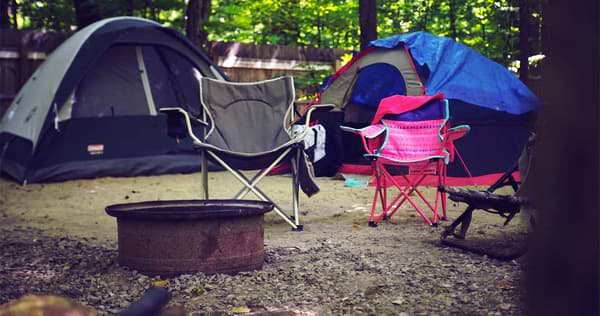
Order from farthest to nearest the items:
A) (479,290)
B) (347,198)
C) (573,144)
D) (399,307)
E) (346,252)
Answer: (347,198)
(346,252)
(479,290)
(399,307)
(573,144)

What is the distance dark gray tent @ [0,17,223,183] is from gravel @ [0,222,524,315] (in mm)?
3413

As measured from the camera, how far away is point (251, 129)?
516cm

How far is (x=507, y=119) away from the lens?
7469 mm

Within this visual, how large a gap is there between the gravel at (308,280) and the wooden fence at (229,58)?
227 inches

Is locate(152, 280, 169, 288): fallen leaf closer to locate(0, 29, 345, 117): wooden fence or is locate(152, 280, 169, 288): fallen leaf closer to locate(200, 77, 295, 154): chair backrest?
locate(200, 77, 295, 154): chair backrest

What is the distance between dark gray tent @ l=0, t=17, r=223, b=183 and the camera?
735cm

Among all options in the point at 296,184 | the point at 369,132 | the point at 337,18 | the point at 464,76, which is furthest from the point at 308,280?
the point at 337,18

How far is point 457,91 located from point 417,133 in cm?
228

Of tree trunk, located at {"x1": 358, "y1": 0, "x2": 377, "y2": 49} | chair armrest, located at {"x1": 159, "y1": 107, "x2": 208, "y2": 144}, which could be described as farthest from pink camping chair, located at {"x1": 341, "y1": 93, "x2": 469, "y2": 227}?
tree trunk, located at {"x1": 358, "y1": 0, "x2": 377, "y2": 49}

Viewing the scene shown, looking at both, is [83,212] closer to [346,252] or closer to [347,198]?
[347,198]

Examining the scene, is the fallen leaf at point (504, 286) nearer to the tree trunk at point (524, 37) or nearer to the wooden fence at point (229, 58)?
the tree trunk at point (524, 37)

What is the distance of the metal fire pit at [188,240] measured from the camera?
125 inches

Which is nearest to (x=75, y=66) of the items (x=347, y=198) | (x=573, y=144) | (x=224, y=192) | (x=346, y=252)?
(x=224, y=192)

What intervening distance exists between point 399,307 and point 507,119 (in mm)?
5087
